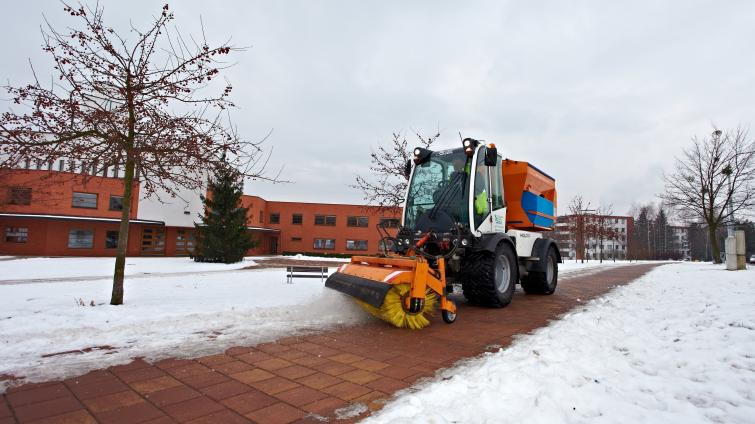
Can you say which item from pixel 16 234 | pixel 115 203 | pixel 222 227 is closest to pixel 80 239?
pixel 115 203

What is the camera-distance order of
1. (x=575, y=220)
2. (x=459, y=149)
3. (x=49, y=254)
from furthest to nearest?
1. (x=575, y=220)
2. (x=49, y=254)
3. (x=459, y=149)

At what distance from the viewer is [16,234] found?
24.8 meters

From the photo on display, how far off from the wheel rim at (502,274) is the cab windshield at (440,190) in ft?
3.33

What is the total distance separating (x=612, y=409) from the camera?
2545 millimetres

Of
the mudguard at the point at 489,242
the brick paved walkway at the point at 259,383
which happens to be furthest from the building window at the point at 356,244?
the brick paved walkway at the point at 259,383

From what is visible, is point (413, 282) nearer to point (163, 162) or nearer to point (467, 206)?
point (467, 206)

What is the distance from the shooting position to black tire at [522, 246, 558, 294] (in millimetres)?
8466

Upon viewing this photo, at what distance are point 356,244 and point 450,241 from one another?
3579 cm

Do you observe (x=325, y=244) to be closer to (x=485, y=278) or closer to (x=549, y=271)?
(x=549, y=271)

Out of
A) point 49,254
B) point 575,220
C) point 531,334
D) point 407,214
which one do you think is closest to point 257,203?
point 49,254

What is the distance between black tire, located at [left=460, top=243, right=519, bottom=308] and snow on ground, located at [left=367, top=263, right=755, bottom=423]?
1.26 metres

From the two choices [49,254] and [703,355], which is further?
[49,254]

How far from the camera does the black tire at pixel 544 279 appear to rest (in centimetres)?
847

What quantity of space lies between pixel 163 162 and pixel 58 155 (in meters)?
1.35
